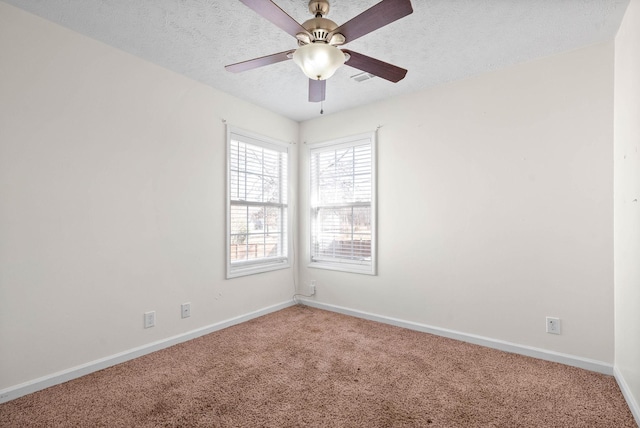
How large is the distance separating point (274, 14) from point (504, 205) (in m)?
2.35

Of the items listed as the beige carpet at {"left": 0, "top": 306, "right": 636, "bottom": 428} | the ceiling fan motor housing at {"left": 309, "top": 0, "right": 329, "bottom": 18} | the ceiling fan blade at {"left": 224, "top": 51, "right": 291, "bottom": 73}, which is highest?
the ceiling fan motor housing at {"left": 309, "top": 0, "right": 329, "bottom": 18}

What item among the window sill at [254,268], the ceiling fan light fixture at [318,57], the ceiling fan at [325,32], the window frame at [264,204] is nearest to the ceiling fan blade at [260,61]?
the ceiling fan at [325,32]

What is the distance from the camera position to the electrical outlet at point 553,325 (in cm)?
252

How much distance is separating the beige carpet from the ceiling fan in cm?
196

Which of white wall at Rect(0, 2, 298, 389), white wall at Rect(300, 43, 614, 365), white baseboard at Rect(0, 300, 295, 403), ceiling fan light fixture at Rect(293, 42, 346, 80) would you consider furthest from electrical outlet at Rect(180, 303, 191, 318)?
ceiling fan light fixture at Rect(293, 42, 346, 80)

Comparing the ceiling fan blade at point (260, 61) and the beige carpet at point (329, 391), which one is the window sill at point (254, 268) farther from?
the ceiling fan blade at point (260, 61)

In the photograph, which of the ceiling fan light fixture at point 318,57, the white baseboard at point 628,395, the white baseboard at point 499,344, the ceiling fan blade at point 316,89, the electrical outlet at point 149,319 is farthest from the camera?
the electrical outlet at point 149,319

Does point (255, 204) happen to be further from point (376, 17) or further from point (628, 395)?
point (628, 395)

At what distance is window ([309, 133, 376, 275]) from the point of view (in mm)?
3662

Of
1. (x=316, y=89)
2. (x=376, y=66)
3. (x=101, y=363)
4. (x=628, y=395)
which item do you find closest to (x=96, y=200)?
(x=101, y=363)

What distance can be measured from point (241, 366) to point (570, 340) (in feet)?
8.29

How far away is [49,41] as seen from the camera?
7.17 feet

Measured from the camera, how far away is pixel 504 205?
2762mm

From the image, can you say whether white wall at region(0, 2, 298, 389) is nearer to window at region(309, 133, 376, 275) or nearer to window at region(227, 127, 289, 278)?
window at region(227, 127, 289, 278)
